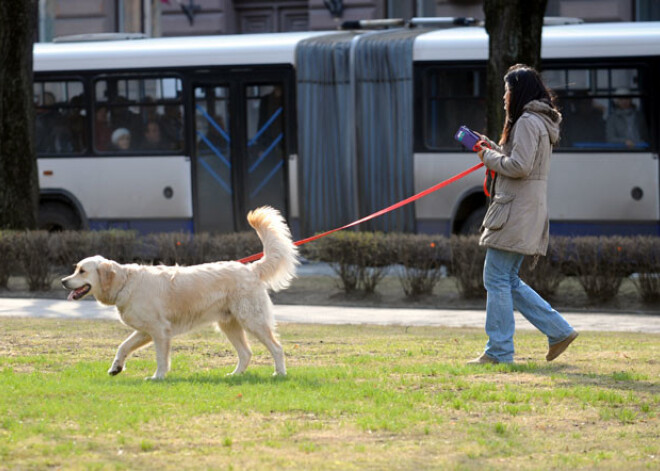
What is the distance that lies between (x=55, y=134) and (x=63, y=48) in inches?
53.8

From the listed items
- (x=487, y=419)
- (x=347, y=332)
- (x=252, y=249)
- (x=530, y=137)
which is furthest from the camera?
(x=252, y=249)

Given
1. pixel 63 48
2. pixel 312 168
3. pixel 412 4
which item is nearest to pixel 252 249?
pixel 312 168

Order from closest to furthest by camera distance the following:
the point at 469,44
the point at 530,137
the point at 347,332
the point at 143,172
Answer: the point at 530,137 → the point at 347,332 → the point at 469,44 → the point at 143,172

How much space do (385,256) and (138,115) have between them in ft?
19.8

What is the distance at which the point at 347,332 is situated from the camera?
11258 millimetres

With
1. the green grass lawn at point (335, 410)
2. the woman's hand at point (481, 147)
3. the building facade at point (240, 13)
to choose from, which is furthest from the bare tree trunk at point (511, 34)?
the building facade at point (240, 13)

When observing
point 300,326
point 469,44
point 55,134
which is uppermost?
point 469,44

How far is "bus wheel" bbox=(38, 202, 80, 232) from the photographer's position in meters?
18.8

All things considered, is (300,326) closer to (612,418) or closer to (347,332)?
(347,332)

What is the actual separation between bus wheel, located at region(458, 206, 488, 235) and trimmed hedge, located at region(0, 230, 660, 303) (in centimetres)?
189

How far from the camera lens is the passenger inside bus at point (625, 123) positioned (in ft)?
54.0

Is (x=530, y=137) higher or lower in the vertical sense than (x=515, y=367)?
higher

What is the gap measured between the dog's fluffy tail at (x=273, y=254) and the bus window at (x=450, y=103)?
30.1 ft

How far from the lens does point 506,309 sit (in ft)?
27.6
